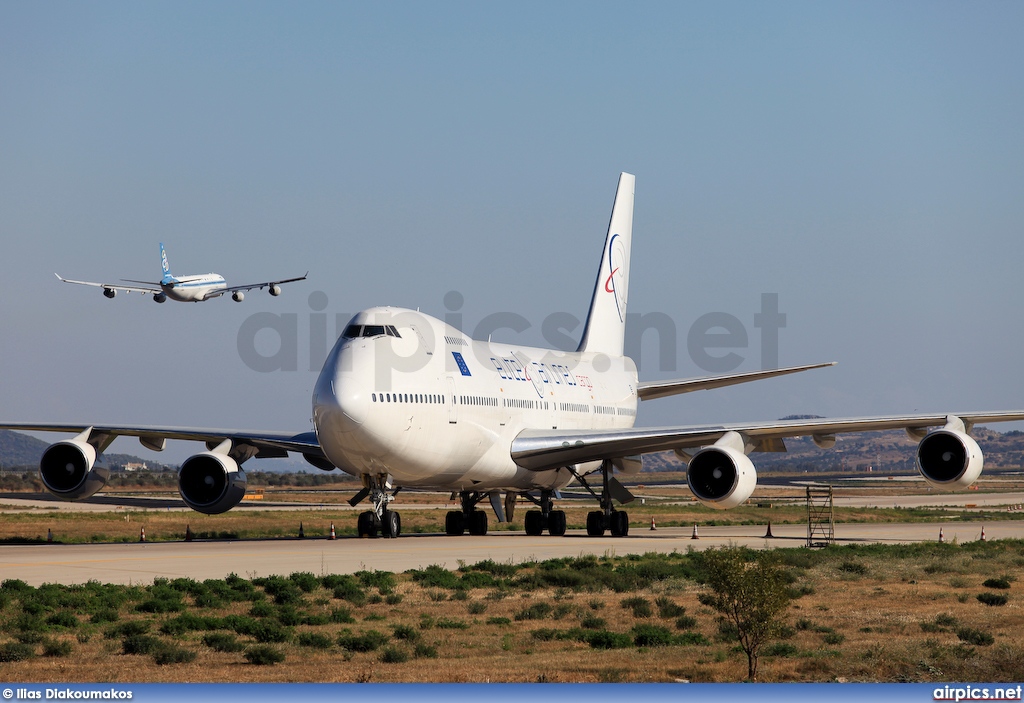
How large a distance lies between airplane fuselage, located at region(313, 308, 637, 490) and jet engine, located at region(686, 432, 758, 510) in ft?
18.2

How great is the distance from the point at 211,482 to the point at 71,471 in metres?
3.76

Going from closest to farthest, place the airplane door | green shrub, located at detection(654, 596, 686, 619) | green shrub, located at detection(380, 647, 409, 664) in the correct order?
green shrub, located at detection(380, 647, 409, 664) → green shrub, located at detection(654, 596, 686, 619) → the airplane door

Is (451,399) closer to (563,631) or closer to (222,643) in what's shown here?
(563,631)

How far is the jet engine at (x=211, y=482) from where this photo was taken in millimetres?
29469

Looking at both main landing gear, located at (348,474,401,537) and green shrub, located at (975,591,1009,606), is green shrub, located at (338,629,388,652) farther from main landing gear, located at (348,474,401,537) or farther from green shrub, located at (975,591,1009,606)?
main landing gear, located at (348,474,401,537)

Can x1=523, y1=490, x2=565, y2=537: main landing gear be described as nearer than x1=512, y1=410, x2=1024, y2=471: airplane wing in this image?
No

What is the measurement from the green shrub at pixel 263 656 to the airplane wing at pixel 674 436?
58.0ft

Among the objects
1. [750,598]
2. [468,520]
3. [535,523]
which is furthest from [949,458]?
[750,598]

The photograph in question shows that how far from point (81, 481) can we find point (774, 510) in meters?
36.2

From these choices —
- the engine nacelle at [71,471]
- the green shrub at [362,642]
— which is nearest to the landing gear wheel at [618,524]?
the engine nacelle at [71,471]

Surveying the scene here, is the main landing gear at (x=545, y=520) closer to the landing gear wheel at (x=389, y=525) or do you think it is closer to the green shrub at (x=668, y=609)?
the landing gear wheel at (x=389, y=525)

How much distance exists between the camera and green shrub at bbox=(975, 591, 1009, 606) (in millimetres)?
19797

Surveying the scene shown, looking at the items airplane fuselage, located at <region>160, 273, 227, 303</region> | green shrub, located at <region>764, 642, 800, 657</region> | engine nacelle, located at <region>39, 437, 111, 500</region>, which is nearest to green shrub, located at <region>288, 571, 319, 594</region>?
green shrub, located at <region>764, 642, 800, 657</region>

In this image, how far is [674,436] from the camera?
30547 mm
